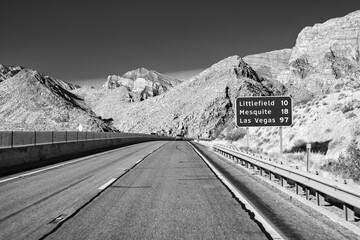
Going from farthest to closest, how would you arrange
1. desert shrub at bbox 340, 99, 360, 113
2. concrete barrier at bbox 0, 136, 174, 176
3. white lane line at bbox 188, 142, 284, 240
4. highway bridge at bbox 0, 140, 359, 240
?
1. desert shrub at bbox 340, 99, 360, 113
2. concrete barrier at bbox 0, 136, 174, 176
3. highway bridge at bbox 0, 140, 359, 240
4. white lane line at bbox 188, 142, 284, 240

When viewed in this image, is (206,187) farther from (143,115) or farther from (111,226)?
(143,115)

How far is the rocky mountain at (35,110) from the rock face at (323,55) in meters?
82.7

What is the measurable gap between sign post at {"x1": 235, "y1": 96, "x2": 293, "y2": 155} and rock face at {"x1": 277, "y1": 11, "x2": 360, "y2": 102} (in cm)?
11703

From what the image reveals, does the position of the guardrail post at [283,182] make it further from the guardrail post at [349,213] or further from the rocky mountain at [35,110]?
the rocky mountain at [35,110]

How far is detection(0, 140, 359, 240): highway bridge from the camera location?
519 cm

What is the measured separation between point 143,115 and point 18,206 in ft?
380

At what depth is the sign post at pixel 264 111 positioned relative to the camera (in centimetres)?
1862

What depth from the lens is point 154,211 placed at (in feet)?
21.6

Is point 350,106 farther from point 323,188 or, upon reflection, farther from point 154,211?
point 154,211

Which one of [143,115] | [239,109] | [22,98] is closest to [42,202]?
[239,109]

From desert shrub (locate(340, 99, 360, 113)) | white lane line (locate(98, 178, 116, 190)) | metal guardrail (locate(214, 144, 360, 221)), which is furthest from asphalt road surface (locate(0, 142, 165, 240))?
desert shrub (locate(340, 99, 360, 113))

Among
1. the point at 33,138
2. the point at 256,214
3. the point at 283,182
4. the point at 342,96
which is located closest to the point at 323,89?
the point at 342,96

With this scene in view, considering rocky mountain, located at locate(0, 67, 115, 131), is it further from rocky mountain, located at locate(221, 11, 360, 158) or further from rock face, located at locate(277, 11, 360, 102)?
rock face, located at locate(277, 11, 360, 102)

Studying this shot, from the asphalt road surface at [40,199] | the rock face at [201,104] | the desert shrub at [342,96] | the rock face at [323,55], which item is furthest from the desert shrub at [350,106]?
the rock face at [323,55]
